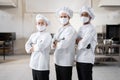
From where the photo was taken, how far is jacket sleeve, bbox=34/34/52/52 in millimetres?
3076

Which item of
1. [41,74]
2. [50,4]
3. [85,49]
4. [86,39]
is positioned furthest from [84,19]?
[50,4]

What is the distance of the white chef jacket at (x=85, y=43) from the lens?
10.2 ft

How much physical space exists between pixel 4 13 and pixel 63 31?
7.03m

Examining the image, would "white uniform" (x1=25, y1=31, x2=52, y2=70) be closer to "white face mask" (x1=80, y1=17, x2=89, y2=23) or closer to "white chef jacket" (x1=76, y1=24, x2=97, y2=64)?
"white chef jacket" (x1=76, y1=24, x2=97, y2=64)

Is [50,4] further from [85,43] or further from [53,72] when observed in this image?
[85,43]

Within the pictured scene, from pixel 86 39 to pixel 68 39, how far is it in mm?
256

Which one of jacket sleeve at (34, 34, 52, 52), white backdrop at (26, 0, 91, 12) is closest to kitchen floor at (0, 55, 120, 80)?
jacket sleeve at (34, 34, 52, 52)

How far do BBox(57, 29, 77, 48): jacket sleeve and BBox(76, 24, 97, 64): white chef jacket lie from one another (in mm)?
116

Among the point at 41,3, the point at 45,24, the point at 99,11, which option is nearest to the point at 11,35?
the point at 41,3

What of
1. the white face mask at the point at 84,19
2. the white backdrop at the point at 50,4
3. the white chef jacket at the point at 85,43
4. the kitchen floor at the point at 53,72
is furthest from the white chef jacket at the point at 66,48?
the white backdrop at the point at 50,4

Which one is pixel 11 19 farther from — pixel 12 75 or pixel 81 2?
pixel 12 75

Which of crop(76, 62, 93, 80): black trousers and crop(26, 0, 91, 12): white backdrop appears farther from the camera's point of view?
crop(26, 0, 91, 12): white backdrop

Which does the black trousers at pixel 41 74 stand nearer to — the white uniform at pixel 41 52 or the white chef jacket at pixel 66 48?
the white uniform at pixel 41 52

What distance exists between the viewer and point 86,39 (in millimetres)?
3109
